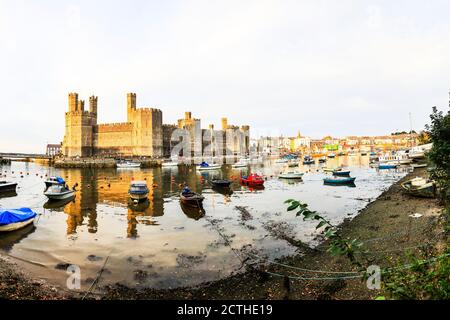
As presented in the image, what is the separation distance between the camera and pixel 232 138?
106m

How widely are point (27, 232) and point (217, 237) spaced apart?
9.33 metres

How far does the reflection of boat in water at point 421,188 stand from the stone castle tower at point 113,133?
203ft

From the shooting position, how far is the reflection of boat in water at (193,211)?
18.3 m

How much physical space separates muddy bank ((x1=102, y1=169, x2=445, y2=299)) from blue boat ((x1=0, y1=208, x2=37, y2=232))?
8.69 metres

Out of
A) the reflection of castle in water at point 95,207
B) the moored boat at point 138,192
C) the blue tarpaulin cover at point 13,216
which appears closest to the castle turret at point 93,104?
the reflection of castle in water at point 95,207

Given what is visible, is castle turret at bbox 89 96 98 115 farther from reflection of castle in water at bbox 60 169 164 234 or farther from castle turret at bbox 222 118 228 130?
reflection of castle in water at bbox 60 169 164 234

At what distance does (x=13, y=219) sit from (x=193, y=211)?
31.3 feet

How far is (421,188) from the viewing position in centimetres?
1848

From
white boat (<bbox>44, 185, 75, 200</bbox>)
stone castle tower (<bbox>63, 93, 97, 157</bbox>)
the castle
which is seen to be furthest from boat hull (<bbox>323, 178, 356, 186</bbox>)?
stone castle tower (<bbox>63, 93, 97, 157</bbox>)

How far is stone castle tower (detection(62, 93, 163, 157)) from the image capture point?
7426 cm

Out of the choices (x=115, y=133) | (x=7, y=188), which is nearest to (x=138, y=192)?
(x=7, y=188)

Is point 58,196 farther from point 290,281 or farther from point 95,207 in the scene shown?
point 290,281
